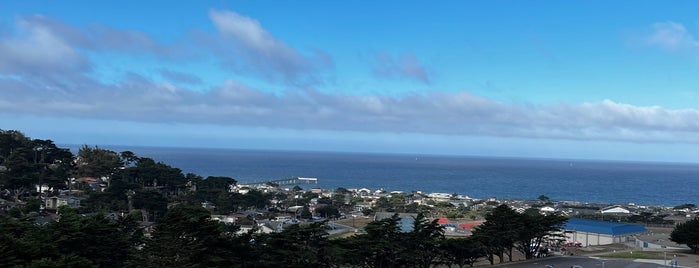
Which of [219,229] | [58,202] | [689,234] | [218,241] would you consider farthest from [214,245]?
[58,202]

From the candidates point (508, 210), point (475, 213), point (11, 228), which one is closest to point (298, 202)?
point (475, 213)

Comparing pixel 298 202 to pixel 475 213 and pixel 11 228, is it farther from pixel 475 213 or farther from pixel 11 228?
pixel 11 228

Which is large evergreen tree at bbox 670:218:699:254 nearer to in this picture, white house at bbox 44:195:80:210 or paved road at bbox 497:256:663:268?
paved road at bbox 497:256:663:268

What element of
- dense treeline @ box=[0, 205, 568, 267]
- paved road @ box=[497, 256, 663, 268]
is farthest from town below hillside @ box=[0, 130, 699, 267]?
paved road @ box=[497, 256, 663, 268]

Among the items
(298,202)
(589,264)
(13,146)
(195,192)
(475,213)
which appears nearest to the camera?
(589,264)

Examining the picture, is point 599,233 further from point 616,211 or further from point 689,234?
point 616,211

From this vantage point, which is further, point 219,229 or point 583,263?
point 583,263

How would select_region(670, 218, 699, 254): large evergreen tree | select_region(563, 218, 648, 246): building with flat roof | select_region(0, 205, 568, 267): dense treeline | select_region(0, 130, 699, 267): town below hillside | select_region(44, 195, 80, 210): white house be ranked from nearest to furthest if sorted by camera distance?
select_region(0, 205, 568, 267): dense treeline < select_region(0, 130, 699, 267): town below hillside < select_region(670, 218, 699, 254): large evergreen tree < select_region(563, 218, 648, 246): building with flat roof < select_region(44, 195, 80, 210): white house
